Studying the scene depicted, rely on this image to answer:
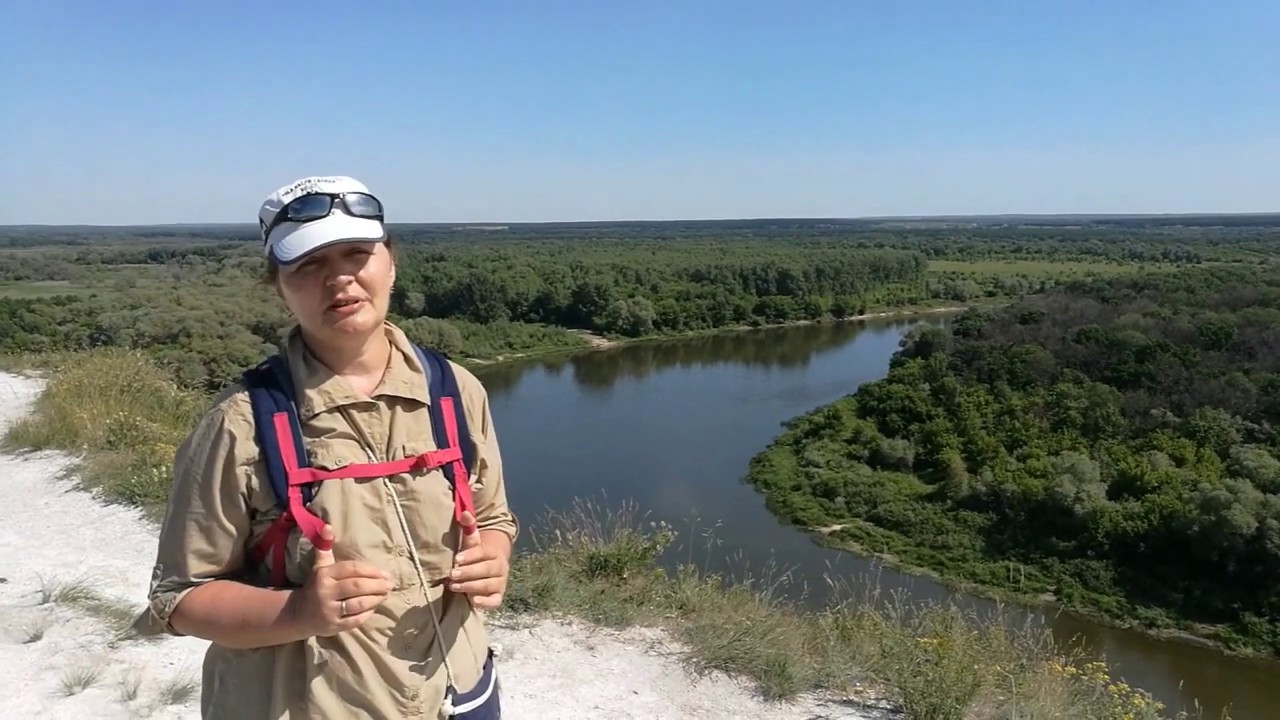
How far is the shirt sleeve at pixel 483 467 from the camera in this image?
1.27 metres

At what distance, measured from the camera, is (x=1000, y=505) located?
17922mm

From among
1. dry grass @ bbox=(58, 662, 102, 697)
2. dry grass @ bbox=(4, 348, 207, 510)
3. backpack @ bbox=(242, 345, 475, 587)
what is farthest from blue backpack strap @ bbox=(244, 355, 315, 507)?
dry grass @ bbox=(4, 348, 207, 510)

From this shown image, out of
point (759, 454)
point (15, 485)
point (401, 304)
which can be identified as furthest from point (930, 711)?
point (401, 304)

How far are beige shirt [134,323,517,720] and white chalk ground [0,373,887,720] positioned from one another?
173 centimetres

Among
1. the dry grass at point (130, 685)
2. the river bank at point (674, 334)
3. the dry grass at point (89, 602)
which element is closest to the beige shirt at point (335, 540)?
the dry grass at point (130, 685)

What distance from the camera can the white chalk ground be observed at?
8.75 ft

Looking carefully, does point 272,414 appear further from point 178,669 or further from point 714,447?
point 714,447

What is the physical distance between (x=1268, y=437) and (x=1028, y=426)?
197 inches

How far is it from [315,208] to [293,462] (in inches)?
13.4

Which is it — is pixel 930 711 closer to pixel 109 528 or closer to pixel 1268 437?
pixel 109 528

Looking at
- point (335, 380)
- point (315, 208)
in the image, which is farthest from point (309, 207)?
point (335, 380)

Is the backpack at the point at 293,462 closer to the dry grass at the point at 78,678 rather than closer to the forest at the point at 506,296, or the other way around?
the dry grass at the point at 78,678

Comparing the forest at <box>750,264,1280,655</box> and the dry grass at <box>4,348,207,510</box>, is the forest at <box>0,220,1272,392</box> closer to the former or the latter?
the dry grass at <box>4,348,207,510</box>

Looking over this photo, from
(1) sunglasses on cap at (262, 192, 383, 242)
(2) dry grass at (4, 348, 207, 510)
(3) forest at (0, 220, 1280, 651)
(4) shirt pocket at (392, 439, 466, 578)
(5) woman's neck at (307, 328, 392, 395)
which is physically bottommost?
(3) forest at (0, 220, 1280, 651)
